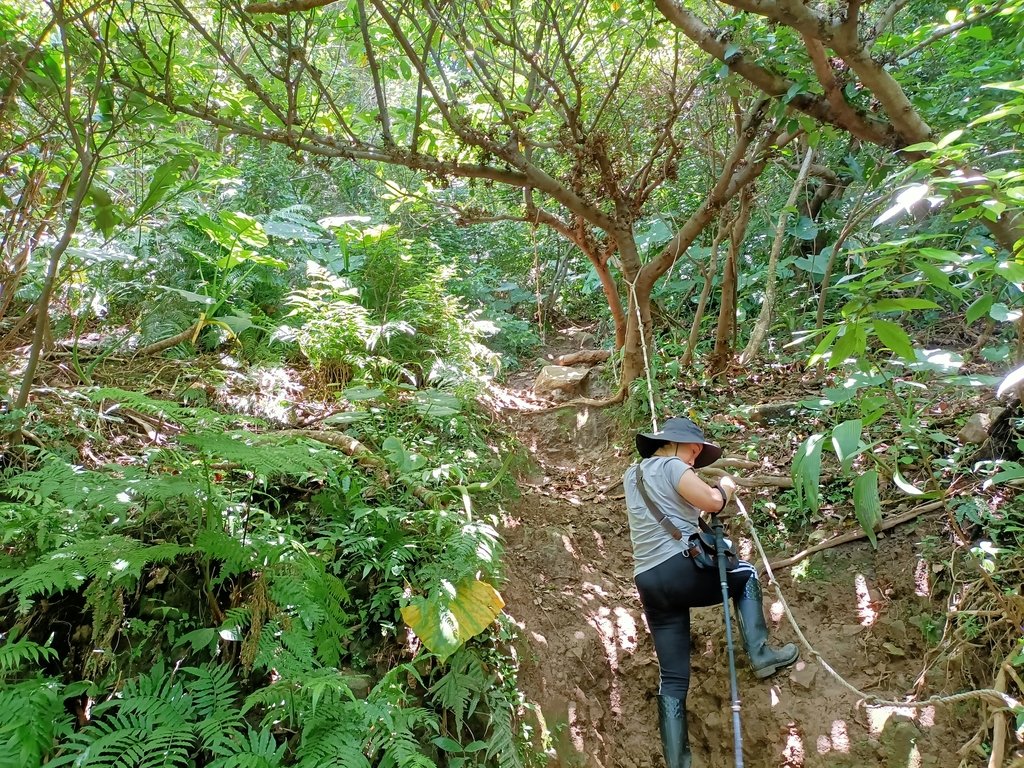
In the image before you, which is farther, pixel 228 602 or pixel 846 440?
pixel 228 602

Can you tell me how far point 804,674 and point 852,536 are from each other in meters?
0.96

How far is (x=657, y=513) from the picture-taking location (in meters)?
3.27


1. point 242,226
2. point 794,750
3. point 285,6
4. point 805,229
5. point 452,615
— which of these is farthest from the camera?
point 805,229

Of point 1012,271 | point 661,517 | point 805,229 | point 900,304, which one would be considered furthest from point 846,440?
point 805,229

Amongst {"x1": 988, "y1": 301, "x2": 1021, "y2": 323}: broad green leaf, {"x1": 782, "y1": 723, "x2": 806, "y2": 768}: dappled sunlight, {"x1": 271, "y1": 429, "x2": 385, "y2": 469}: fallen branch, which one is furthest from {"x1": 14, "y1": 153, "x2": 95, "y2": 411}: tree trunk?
{"x1": 782, "y1": 723, "x2": 806, "y2": 768}: dappled sunlight

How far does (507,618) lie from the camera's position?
10.2 ft

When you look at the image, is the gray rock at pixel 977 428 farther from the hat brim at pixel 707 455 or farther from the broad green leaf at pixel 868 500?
the broad green leaf at pixel 868 500

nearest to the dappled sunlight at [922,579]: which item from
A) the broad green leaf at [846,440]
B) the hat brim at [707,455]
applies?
the hat brim at [707,455]

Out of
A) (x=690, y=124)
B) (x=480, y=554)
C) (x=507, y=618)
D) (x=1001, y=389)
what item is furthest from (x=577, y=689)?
(x=690, y=124)

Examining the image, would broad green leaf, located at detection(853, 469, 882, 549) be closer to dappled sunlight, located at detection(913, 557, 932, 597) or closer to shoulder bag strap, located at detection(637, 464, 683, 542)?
shoulder bag strap, located at detection(637, 464, 683, 542)

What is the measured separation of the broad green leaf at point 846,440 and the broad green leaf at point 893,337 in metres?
0.29

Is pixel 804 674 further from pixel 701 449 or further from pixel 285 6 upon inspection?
pixel 285 6

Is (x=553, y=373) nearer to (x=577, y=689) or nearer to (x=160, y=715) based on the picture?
(x=577, y=689)

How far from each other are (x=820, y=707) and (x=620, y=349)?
414 centimetres
